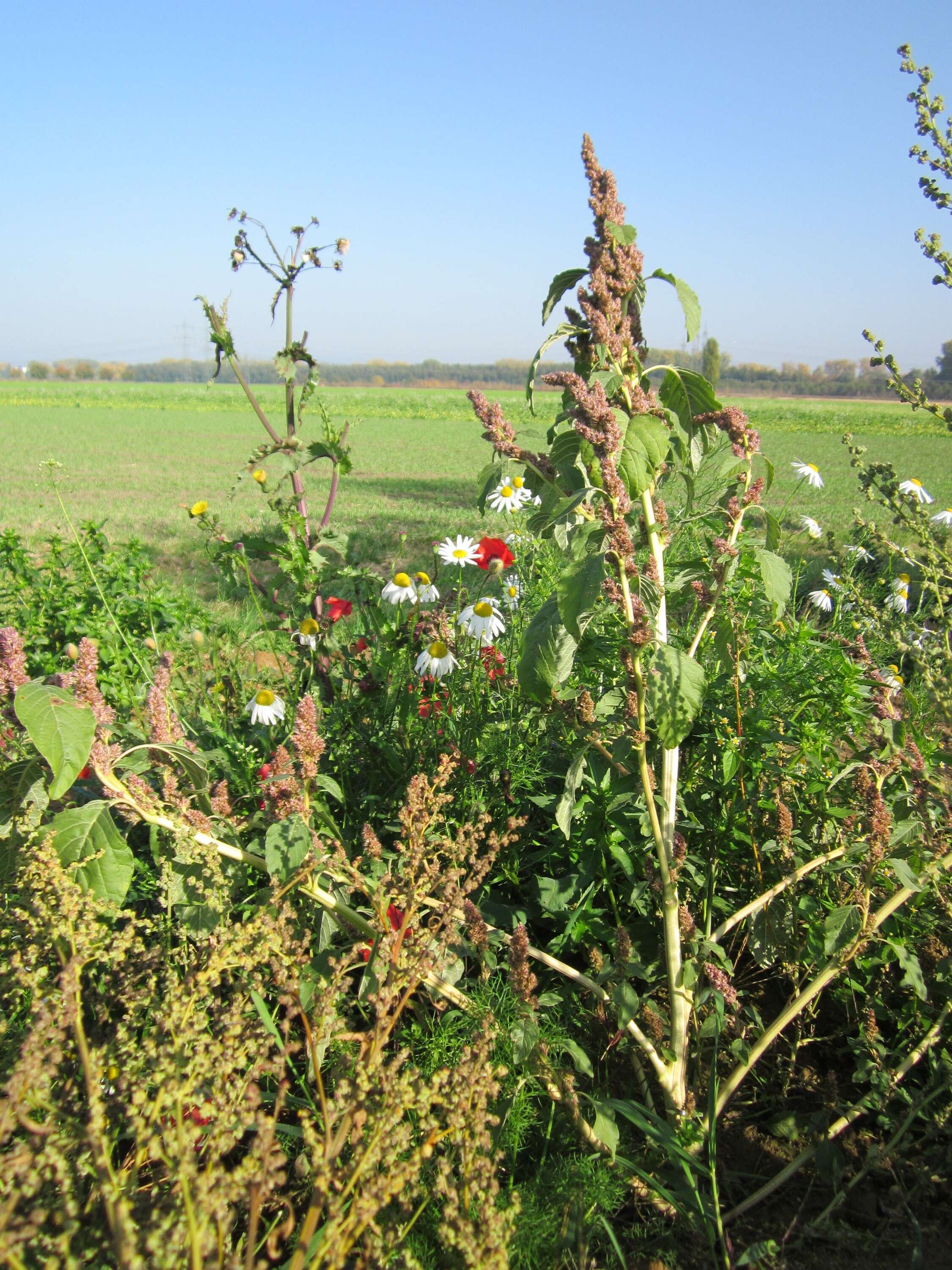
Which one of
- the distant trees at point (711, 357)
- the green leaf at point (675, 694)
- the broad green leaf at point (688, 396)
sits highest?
the distant trees at point (711, 357)

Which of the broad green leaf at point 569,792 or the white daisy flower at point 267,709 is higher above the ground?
the broad green leaf at point 569,792

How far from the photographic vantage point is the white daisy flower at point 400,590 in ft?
7.75

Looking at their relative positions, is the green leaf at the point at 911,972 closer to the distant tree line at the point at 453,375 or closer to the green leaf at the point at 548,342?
the green leaf at the point at 548,342

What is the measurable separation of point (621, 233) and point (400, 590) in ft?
4.44

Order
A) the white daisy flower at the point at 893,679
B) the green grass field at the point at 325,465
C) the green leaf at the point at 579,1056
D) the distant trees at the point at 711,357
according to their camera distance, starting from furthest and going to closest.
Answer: the distant trees at the point at 711,357 → the green grass field at the point at 325,465 → the white daisy flower at the point at 893,679 → the green leaf at the point at 579,1056

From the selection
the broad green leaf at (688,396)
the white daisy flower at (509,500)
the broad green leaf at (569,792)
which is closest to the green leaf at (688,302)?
the broad green leaf at (688,396)

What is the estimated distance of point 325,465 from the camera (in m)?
17.5

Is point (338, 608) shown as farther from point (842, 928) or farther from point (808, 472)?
point (808, 472)

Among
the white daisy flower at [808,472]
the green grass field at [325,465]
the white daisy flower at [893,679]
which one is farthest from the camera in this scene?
the green grass field at [325,465]

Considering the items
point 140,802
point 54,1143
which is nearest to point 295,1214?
point 54,1143

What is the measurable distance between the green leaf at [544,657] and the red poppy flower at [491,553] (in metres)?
0.96

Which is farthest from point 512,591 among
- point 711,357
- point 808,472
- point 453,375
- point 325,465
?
point 453,375

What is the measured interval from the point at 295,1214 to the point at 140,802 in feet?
2.45

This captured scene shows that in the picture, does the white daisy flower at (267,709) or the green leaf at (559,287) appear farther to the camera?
the white daisy flower at (267,709)
